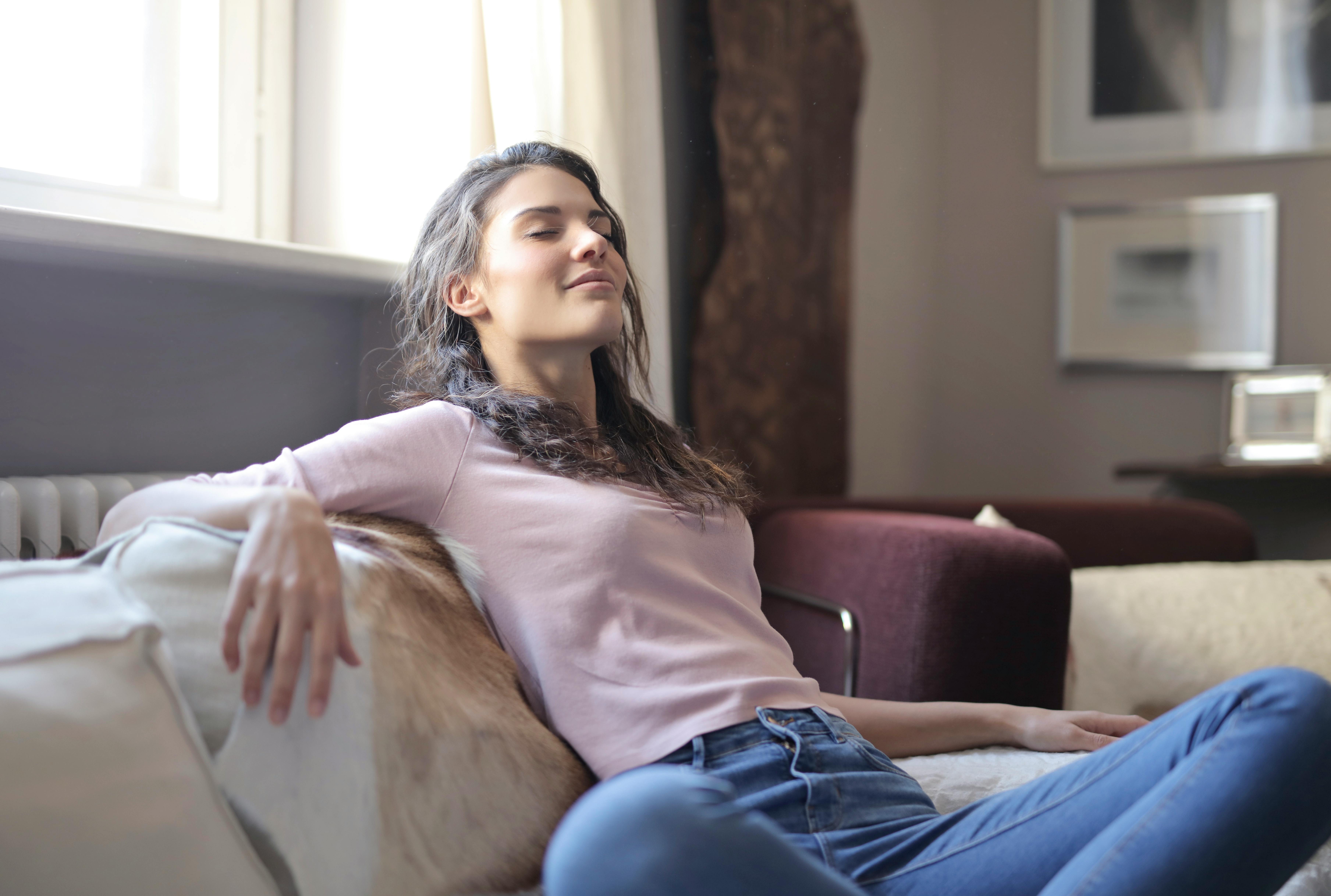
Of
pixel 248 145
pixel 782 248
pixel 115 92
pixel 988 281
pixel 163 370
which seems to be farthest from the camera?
pixel 988 281

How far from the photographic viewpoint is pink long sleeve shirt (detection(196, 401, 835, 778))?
34.5 inches

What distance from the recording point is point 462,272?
1140 millimetres

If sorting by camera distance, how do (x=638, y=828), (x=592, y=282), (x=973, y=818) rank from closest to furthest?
(x=638, y=828), (x=973, y=818), (x=592, y=282)

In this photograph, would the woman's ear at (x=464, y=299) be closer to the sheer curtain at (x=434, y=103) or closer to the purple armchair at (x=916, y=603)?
the sheer curtain at (x=434, y=103)

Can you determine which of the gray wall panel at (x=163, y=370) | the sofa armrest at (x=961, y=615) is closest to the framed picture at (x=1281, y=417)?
the sofa armrest at (x=961, y=615)

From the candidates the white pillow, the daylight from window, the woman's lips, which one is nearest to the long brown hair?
the woman's lips

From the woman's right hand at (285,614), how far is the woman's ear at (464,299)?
47 centimetres

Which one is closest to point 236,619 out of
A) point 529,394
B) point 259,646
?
point 259,646

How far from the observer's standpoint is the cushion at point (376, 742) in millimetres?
654

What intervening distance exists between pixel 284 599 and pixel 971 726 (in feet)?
2.55

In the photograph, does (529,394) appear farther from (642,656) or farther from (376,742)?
(376,742)

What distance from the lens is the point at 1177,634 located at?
175cm

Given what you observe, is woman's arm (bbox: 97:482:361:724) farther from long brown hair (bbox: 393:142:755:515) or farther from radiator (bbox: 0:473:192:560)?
radiator (bbox: 0:473:192:560)

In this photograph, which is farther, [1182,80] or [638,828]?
[1182,80]
